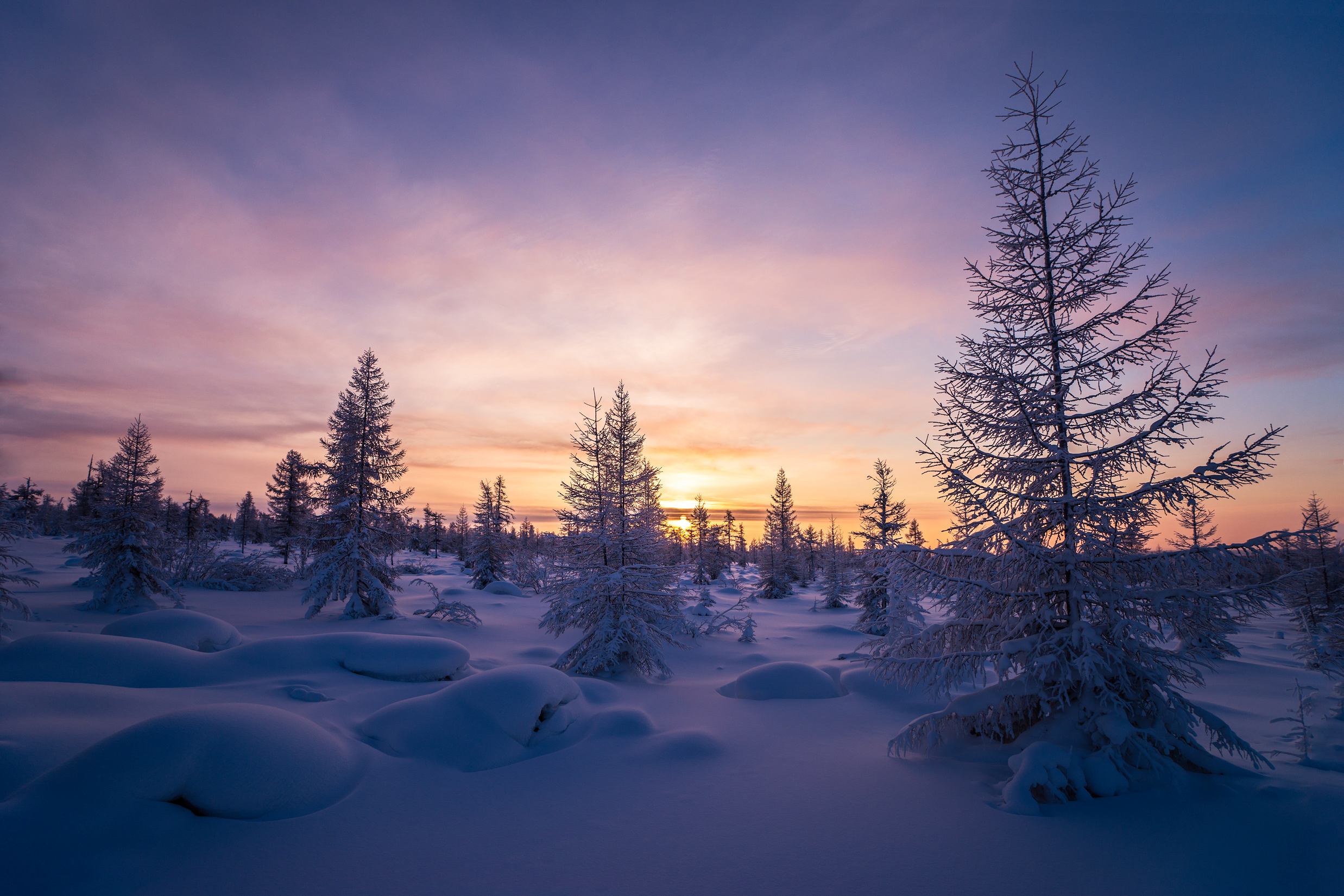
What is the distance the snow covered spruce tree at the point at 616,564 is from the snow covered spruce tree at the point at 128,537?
1826 centimetres

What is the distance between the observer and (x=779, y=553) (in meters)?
41.3

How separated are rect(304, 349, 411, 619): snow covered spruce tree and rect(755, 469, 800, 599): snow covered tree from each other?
1065 inches

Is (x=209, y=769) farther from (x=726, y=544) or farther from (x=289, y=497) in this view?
(x=726, y=544)

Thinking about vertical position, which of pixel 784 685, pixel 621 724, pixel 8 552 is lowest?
pixel 784 685

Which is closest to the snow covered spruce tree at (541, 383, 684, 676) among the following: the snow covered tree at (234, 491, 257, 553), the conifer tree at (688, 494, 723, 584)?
the conifer tree at (688, 494, 723, 584)

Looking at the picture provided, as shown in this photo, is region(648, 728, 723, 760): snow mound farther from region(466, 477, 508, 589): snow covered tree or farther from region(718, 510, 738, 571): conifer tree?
region(718, 510, 738, 571): conifer tree

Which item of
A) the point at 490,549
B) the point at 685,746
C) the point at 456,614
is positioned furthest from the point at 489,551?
the point at 685,746

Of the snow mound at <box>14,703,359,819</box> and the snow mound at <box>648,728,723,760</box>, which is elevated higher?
the snow mound at <box>14,703,359,819</box>

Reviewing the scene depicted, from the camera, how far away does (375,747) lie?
7109 mm

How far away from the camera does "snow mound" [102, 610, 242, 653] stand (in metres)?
11.3

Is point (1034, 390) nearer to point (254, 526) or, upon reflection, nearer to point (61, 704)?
point (61, 704)

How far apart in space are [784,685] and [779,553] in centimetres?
3057

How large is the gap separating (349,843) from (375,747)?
227 cm

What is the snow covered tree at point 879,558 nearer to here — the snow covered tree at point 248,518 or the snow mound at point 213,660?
the snow mound at point 213,660
